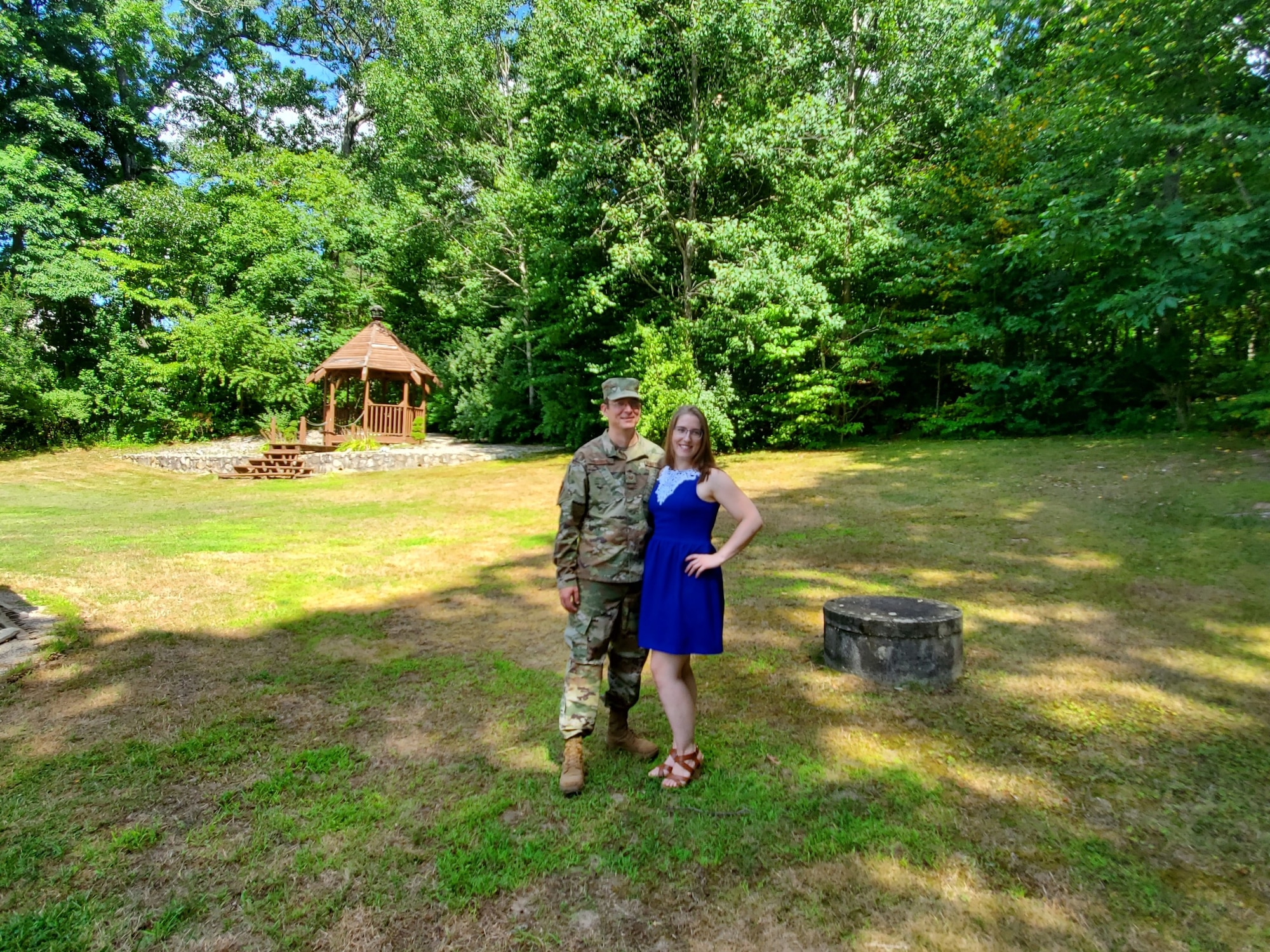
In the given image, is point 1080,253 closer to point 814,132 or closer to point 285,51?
point 814,132

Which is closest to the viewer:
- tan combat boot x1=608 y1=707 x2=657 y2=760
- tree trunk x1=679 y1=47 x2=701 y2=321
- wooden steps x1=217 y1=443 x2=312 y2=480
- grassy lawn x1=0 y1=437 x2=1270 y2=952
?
grassy lawn x1=0 y1=437 x2=1270 y2=952

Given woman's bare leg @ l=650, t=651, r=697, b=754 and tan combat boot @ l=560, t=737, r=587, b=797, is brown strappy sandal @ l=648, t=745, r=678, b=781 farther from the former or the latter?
tan combat boot @ l=560, t=737, r=587, b=797

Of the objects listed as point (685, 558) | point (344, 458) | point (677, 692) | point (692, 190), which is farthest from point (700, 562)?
point (344, 458)

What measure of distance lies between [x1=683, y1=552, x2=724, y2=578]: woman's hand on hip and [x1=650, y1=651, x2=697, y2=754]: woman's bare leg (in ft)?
1.26

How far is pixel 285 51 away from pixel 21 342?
68.6 feet

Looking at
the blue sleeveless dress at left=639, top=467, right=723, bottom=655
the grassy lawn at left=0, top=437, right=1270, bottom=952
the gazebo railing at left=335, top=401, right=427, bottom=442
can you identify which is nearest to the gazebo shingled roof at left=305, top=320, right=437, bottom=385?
the gazebo railing at left=335, top=401, right=427, bottom=442

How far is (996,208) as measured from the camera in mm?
13977

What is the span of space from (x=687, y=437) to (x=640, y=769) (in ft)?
5.07

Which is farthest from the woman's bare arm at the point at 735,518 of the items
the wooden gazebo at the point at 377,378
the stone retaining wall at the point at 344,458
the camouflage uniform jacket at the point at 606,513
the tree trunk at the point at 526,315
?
the wooden gazebo at the point at 377,378

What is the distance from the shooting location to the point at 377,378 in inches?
861

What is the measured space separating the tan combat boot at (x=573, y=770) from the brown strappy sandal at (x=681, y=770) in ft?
1.19

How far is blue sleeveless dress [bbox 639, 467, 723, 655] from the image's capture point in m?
2.79

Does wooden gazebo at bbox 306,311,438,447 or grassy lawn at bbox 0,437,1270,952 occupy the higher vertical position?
wooden gazebo at bbox 306,311,438,447

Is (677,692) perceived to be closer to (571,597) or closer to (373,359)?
(571,597)
